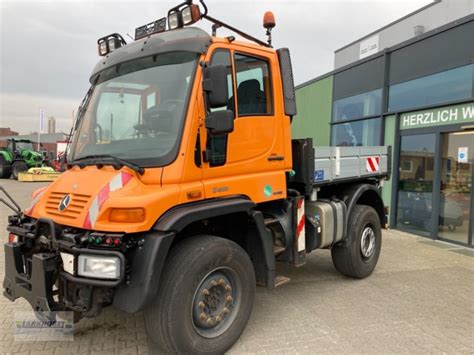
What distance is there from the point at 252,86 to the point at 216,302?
2.05 m

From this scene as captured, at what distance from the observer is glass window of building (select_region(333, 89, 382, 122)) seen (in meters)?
9.58

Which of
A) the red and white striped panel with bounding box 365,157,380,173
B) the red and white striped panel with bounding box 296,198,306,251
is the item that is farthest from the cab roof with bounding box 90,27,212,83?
the red and white striped panel with bounding box 365,157,380,173

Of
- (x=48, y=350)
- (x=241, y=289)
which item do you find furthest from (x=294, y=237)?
(x=48, y=350)

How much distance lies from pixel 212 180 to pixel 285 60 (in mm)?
1691

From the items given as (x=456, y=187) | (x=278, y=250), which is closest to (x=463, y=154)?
(x=456, y=187)

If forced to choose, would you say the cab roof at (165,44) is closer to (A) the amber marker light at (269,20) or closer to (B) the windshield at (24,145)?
(A) the amber marker light at (269,20)

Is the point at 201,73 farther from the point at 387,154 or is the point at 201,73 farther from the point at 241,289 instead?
the point at 387,154

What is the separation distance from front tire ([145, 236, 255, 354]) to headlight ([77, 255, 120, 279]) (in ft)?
1.30

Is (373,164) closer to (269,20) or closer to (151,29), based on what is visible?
(269,20)

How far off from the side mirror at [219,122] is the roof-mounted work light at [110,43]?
167 centimetres

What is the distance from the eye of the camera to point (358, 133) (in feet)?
34.1

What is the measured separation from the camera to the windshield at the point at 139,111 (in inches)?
119

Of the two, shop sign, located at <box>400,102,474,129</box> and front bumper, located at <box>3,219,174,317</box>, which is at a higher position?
shop sign, located at <box>400,102,474,129</box>

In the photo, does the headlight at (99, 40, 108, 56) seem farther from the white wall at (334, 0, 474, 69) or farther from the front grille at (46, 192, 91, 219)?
the white wall at (334, 0, 474, 69)
